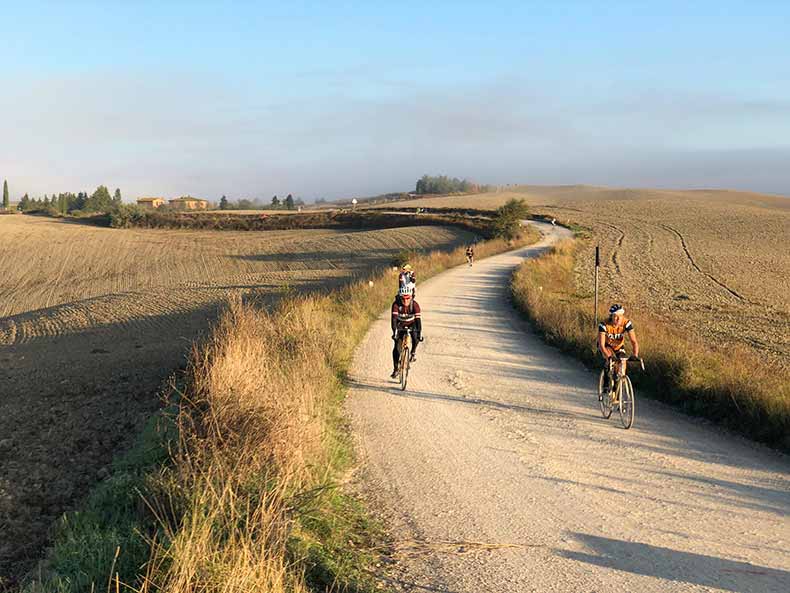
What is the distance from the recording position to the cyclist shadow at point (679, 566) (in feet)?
15.9

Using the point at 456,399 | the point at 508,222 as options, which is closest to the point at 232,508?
the point at 456,399

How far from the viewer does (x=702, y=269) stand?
135ft

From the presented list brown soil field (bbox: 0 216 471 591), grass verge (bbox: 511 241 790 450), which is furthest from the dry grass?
grass verge (bbox: 511 241 790 450)

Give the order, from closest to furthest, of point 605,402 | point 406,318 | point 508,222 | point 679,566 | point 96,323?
point 679,566 < point 605,402 < point 406,318 < point 96,323 < point 508,222

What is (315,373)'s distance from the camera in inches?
386

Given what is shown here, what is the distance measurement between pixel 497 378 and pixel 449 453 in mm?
4415

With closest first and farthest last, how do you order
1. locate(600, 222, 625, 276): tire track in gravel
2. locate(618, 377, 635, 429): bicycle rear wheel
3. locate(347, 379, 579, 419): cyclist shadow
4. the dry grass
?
locate(618, 377, 635, 429): bicycle rear wheel, locate(347, 379, 579, 419): cyclist shadow, the dry grass, locate(600, 222, 625, 276): tire track in gravel

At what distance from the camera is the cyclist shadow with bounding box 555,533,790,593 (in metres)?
4.86

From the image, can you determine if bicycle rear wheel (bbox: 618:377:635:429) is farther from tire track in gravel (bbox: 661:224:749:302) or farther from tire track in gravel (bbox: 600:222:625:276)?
tire track in gravel (bbox: 600:222:625:276)

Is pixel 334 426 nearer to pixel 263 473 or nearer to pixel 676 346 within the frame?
pixel 263 473

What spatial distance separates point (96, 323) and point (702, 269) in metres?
36.4

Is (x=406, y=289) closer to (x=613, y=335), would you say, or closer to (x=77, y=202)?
(x=613, y=335)

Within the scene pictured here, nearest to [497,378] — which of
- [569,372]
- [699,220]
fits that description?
[569,372]

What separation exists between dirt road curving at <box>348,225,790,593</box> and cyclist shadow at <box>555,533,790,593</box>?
16 mm
